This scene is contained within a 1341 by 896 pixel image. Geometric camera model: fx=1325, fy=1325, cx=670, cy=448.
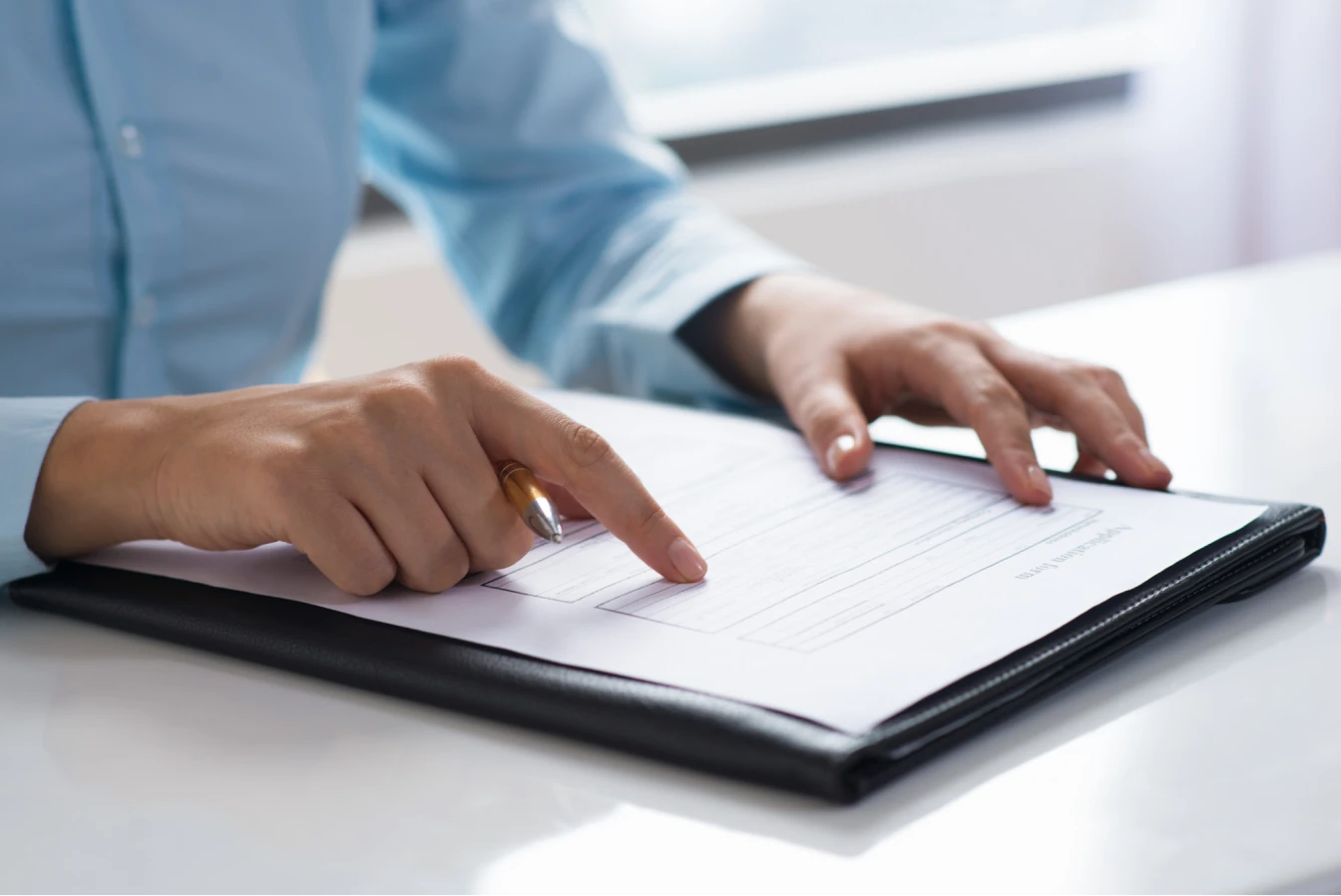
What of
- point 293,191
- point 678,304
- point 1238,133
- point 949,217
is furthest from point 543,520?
point 1238,133

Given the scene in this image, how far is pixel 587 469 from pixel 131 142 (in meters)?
0.50

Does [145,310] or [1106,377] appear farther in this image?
[145,310]

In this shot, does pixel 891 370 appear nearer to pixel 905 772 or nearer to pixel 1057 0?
pixel 905 772

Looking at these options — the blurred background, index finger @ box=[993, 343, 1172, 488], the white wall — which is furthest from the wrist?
the blurred background

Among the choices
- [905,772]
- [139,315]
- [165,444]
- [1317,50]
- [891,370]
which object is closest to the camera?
[905,772]

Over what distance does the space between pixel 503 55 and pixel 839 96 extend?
4.39 feet

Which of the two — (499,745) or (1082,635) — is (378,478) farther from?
(1082,635)

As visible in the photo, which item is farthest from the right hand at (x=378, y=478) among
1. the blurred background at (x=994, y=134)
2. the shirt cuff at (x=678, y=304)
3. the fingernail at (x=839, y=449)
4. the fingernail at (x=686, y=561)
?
the blurred background at (x=994, y=134)

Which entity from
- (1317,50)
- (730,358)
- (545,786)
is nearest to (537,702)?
(545,786)

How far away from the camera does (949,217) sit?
2244 mm

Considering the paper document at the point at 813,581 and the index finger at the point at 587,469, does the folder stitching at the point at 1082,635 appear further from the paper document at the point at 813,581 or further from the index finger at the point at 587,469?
the index finger at the point at 587,469

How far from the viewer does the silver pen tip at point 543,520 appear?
542mm

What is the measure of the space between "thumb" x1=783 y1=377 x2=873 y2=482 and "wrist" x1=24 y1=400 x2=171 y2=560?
32cm

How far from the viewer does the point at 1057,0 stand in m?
2.56
